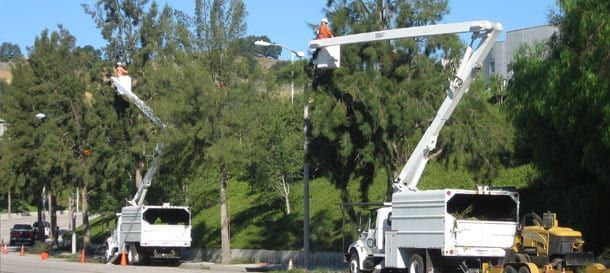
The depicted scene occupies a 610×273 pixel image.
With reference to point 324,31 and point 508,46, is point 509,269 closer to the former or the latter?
point 324,31

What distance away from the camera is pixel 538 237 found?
20719mm

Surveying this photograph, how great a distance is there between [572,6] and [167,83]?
1951 centimetres

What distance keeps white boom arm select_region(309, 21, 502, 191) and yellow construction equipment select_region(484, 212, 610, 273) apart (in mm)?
5030

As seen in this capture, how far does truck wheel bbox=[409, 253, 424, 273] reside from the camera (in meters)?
23.7

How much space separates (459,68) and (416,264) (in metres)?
5.82

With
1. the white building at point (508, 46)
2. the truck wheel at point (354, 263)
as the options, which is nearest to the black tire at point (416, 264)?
the truck wheel at point (354, 263)

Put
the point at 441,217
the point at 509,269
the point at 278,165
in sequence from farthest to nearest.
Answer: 1. the point at 278,165
2. the point at 441,217
3. the point at 509,269

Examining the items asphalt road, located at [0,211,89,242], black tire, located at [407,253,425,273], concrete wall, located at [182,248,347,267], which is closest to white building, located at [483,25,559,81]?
concrete wall, located at [182,248,347,267]

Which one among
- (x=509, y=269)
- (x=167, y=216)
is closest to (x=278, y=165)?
(x=167, y=216)

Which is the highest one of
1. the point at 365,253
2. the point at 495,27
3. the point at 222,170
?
the point at 495,27

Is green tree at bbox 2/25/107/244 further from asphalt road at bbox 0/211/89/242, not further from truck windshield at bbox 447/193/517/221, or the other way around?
asphalt road at bbox 0/211/89/242

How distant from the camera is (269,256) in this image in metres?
39.6

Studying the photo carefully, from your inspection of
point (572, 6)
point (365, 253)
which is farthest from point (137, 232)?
point (572, 6)

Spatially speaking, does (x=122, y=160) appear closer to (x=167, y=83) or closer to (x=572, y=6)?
(x=167, y=83)
